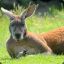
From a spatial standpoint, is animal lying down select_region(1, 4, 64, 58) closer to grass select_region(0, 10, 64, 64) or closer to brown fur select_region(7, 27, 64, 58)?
brown fur select_region(7, 27, 64, 58)

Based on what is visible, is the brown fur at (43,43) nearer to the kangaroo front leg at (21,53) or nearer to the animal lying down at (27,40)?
the animal lying down at (27,40)

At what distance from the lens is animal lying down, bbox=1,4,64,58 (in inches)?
462

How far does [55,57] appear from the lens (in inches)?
454

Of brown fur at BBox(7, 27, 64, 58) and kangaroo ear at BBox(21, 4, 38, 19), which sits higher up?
kangaroo ear at BBox(21, 4, 38, 19)

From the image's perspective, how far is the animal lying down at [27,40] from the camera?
11.7 m

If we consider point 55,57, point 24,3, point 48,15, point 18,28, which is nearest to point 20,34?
point 18,28

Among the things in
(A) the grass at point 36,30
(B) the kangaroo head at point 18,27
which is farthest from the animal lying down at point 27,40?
(A) the grass at point 36,30

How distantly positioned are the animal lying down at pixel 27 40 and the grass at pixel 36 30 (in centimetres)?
37

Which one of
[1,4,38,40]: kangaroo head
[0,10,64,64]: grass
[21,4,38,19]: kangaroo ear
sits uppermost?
[21,4,38,19]: kangaroo ear

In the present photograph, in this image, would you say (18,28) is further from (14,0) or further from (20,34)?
(14,0)

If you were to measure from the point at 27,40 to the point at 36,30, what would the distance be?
5.52 meters

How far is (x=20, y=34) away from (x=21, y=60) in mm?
697

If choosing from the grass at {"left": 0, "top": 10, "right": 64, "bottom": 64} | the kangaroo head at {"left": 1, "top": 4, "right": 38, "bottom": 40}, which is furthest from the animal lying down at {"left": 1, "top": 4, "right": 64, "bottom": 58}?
the grass at {"left": 0, "top": 10, "right": 64, "bottom": 64}

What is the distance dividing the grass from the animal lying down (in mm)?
365
